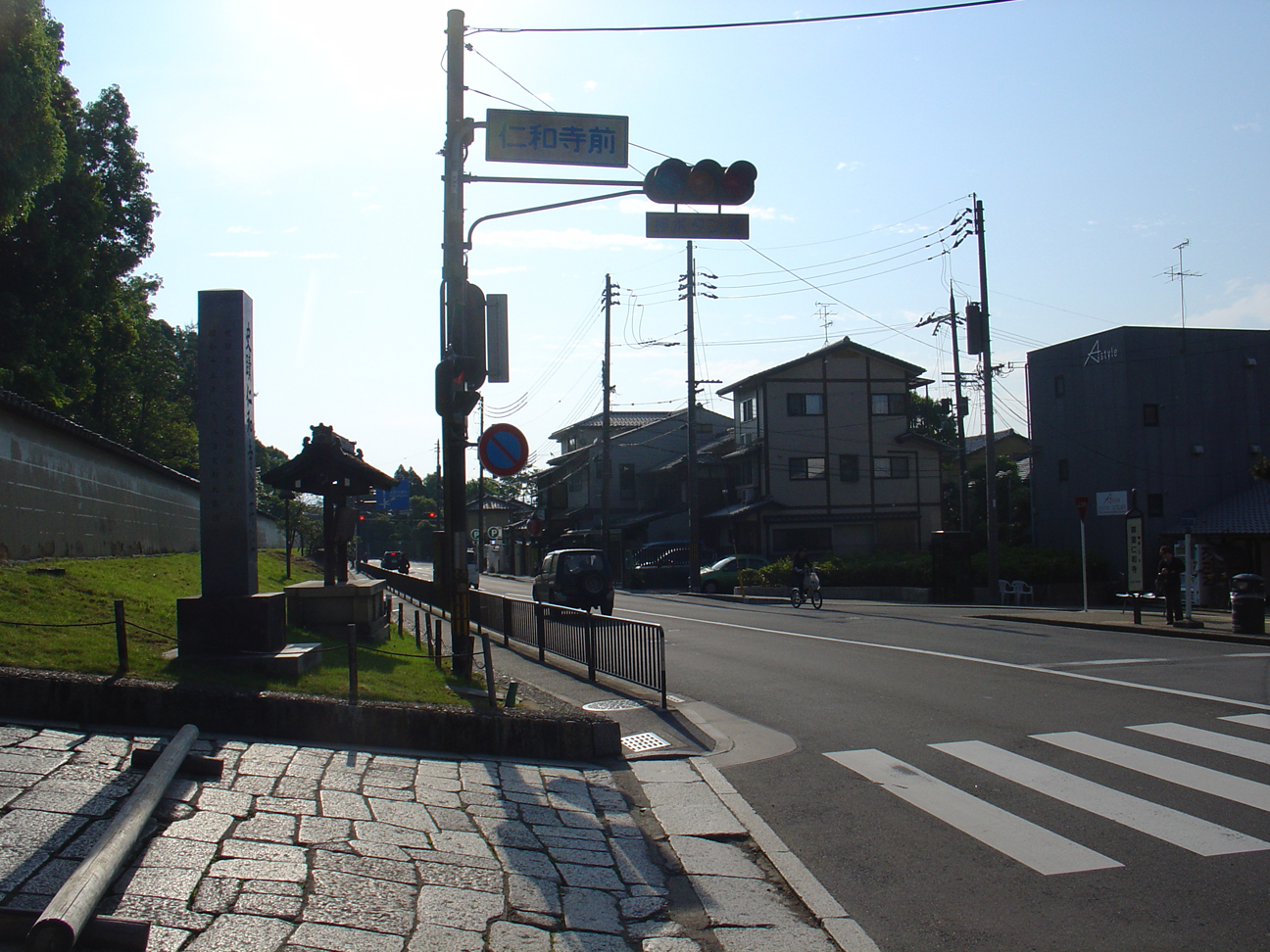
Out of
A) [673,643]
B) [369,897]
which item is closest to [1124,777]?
[369,897]

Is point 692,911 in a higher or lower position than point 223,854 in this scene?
lower

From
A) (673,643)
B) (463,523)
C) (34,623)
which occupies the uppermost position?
(463,523)

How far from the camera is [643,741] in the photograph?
8.82m

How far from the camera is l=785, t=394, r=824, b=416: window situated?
49750 mm

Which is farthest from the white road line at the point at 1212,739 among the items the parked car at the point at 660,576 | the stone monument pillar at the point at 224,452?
the parked car at the point at 660,576

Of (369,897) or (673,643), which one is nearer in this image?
(369,897)

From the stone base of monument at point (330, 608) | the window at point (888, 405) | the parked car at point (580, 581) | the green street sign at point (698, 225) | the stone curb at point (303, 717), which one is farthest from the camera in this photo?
the window at point (888, 405)

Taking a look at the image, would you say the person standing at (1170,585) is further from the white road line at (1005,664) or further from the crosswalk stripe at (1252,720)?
the crosswalk stripe at (1252,720)

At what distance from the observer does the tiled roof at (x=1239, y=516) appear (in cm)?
3422

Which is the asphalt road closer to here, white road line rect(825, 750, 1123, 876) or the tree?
white road line rect(825, 750, 1123, 876)

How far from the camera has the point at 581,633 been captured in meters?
13.9

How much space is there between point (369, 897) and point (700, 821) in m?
2.67

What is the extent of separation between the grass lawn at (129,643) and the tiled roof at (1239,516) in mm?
32207

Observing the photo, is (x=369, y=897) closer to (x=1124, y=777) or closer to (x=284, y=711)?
(x=284, y=711)
